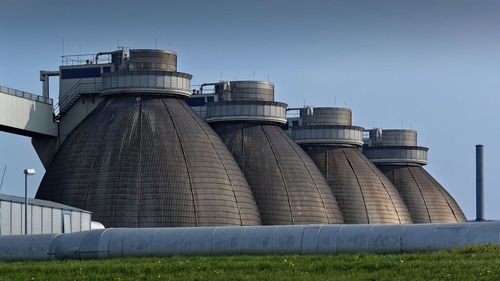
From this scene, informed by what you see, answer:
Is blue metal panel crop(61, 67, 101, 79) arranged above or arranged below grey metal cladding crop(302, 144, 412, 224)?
above

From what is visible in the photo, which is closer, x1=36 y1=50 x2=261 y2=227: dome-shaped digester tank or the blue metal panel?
x1=36 y1=50 x2=261 y2=227: dome-shaped digester tank

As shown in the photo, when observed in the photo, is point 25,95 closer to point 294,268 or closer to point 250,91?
point 250,91

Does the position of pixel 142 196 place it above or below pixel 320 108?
below

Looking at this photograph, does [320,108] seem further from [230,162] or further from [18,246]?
[18,246]

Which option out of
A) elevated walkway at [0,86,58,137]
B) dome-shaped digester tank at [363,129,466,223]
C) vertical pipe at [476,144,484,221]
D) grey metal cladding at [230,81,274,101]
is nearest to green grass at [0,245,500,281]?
elevated walkway at [0,86,58,137]

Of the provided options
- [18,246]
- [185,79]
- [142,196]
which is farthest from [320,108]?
[18,246]

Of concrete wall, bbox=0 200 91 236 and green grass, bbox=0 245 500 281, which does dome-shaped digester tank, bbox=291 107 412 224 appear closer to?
concrete wall, bbox=0 200 91 236

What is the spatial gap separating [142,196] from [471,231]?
140 feet

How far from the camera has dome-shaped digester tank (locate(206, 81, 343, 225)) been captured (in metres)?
111

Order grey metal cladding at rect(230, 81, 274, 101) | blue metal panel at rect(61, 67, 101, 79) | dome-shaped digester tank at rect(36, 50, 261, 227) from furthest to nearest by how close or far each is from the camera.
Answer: grey metal cladding at rect(230, 81, 274, 101)
blue metal panel at rect(61, 67, 101, 79)
dome-shaped digester tank at rect(36, 50, 261, 227)

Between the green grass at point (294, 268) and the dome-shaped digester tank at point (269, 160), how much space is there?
184 feet

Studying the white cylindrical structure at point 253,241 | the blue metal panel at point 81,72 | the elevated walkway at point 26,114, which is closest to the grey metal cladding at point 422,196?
the blue metal panel at point 81,72

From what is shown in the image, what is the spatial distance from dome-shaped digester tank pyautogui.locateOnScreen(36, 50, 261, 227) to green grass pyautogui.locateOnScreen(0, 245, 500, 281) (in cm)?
4083

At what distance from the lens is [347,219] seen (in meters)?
127
